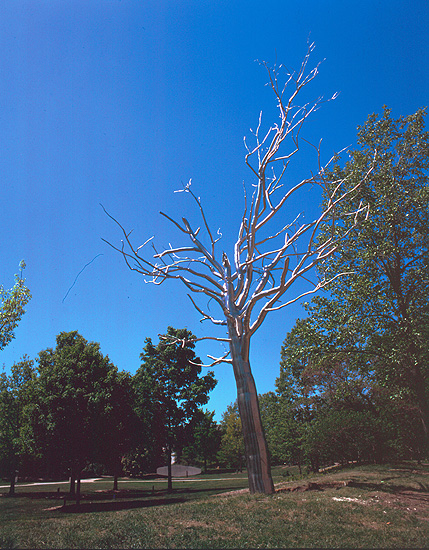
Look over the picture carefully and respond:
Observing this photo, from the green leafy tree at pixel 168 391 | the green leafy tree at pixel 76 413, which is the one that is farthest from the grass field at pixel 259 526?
the green leafy tree at pixel 168 391

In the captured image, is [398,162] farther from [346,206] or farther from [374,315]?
[374,315]

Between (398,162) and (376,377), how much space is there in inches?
345

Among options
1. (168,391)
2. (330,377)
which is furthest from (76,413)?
(330,377)

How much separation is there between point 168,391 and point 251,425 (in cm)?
1939

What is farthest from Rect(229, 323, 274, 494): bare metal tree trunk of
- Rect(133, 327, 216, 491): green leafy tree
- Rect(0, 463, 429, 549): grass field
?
Rect(133, 327, 216, 491): green leafy tree

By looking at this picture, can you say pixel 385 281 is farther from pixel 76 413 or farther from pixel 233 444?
pixel 233 444

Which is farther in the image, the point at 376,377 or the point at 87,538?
the point at 376,377

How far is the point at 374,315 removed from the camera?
14.5 m

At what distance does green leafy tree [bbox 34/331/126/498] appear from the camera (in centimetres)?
1888

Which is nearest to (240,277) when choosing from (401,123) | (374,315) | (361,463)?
(374,315)

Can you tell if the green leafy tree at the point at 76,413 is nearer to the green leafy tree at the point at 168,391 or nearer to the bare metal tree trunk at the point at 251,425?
the green leafy tree at the point at 168,391

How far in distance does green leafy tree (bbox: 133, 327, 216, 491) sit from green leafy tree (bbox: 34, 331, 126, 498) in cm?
648

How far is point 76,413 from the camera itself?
1933cm

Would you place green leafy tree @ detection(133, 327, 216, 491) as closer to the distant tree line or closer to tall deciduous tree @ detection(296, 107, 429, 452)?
the distant tree line
